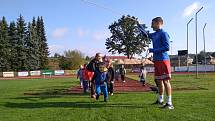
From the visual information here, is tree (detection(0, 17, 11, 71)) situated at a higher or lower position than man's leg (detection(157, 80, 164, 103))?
higher

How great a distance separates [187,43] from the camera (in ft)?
184

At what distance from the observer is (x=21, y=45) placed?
96.9 m

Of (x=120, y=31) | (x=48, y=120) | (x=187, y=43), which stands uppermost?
(x=120, y=31)

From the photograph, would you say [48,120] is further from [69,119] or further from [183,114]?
[183,114]

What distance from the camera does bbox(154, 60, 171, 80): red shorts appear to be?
10.7 m

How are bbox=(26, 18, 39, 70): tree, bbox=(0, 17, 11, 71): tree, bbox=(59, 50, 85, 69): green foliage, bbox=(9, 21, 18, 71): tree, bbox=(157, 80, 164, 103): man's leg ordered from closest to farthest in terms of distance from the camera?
bbox=(157, 80, 164, 103): man's leg, bbox=(0, 17, 11, 71): tree, bbox=(9, 21, 18, 71): tree, bbox=(26, 18, 39, 70): tree, bbox=(59, 50, 85, 69): green foliage

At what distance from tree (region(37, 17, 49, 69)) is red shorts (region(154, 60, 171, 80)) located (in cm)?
9398

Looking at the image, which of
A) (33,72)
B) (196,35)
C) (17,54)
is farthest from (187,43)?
(17,54)

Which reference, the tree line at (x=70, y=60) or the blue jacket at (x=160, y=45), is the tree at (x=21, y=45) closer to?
the tree line at (x=70, y=60)

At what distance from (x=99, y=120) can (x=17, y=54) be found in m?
89.9

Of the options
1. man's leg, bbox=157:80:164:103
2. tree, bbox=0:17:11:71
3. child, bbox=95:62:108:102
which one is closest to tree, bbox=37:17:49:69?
tree, bbox=0:17:11:71

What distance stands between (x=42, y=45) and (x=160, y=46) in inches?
3952

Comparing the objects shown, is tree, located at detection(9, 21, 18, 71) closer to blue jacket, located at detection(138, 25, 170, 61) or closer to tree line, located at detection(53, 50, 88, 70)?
tree line, located at detection(53, 50, 88, 70)

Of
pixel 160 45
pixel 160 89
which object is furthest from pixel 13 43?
pixel 160 45
